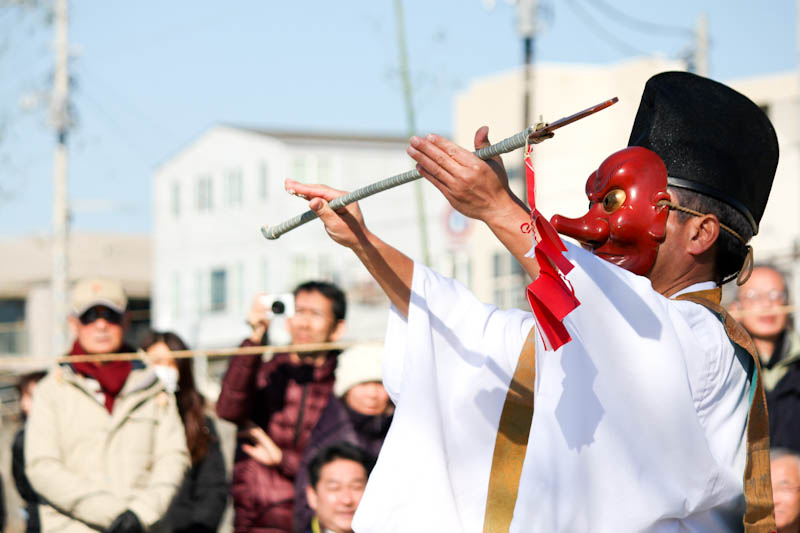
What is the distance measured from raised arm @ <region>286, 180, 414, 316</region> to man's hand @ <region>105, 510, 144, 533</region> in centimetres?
246

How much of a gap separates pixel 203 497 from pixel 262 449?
45 cm

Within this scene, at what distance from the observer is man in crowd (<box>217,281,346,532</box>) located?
5219mm

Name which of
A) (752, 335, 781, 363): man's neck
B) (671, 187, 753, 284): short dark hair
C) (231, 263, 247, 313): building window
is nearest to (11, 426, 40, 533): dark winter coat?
(752, 335, 781, 363): man's neck

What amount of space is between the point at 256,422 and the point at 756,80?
1626 centimetres

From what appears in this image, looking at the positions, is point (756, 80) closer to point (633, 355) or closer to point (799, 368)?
point (799, 368)

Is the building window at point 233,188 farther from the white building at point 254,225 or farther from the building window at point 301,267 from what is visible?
the building window at point 301,267

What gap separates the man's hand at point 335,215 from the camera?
2.74 meters

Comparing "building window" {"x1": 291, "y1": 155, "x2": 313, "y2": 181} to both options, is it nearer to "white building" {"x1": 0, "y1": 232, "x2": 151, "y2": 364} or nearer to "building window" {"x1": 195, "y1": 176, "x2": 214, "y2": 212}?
"building window" {"x1": 195, "y1": 176, "x2": 214, "y2": 212}

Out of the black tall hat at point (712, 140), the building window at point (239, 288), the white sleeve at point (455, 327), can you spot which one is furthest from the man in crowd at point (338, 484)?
the building window at point (239, 288)

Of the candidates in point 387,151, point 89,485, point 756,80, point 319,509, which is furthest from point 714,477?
point 387,151

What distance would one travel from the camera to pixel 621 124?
2102 cm

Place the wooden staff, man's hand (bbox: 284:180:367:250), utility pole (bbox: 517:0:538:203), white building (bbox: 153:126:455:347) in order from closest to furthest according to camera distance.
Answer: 1. the wooden staff
2. man's hand (bbox: 284:180:367:250)
3. utility pole (bbox: 517:0:538:203)
4. white building (bbox: 153:126:455:347)

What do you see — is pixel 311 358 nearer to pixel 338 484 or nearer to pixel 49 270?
pixel 338 484

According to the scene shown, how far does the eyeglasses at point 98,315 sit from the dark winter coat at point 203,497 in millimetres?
797
